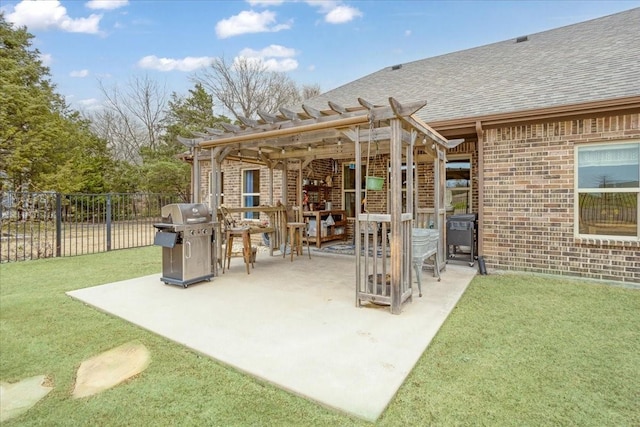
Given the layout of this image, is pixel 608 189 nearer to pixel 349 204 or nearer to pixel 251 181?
pixel 349 204

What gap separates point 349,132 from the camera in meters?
4.22

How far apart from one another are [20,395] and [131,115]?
1071 inches

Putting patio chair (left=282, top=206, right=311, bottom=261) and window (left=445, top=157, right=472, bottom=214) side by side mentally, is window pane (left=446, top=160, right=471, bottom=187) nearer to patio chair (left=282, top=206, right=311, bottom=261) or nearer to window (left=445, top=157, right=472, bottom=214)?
window (left=445, top=157, right=472, bottom=214)

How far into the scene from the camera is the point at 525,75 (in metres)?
7.27

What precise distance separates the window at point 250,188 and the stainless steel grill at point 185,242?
520cm

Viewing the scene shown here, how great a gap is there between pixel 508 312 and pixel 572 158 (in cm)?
320

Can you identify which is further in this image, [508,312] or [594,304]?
[594,304]

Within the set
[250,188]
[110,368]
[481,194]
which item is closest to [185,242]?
[110,368]

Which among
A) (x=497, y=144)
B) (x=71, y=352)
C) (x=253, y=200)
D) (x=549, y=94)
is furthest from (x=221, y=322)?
(x=253, y=200)

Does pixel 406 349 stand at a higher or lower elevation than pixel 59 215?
lower

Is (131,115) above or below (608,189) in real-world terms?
above

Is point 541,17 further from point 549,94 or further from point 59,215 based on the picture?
point 59,215

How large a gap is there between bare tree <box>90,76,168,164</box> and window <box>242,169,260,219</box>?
690 inches

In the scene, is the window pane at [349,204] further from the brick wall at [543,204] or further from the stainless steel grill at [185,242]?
the stainless steel grill at [185,242]
